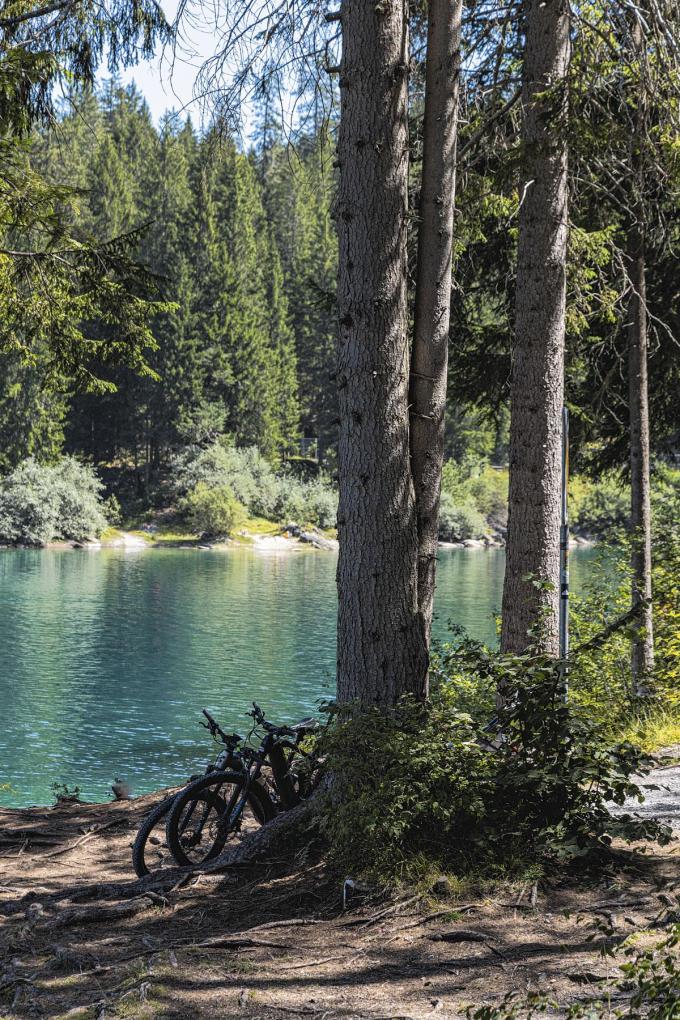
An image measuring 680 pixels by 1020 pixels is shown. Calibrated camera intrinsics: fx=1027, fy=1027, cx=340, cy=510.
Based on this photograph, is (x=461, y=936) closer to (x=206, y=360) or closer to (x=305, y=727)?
(x=305, y=727)

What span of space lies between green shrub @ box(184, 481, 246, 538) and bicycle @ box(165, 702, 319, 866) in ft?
137

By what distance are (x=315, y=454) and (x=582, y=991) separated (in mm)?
58414

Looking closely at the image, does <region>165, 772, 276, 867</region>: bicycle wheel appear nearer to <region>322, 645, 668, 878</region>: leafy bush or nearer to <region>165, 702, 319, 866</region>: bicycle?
<region>165, 702, 319, 866</region>: bicycle

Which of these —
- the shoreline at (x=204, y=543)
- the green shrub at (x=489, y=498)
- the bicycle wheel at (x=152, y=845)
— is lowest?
the shoreline at (x=204, y=543)

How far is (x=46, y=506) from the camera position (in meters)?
43.2

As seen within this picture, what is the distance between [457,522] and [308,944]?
163ft

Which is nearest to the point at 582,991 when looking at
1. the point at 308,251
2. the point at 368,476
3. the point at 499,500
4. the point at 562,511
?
the point at 368,476

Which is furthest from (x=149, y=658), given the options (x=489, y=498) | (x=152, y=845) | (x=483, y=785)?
(x=489, y=498)

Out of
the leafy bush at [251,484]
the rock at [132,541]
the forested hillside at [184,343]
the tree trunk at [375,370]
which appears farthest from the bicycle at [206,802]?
the leafy bush at [251,484]

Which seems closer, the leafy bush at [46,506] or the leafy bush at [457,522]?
the leafy bush at [46,506]

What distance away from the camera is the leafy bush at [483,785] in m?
3.82

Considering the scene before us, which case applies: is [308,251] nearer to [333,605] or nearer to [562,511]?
[333,605]

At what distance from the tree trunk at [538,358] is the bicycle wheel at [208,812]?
169 centimetres

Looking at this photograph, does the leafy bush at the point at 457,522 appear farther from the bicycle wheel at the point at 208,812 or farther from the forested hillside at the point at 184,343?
the bicycle wheel at the point at 208,812
